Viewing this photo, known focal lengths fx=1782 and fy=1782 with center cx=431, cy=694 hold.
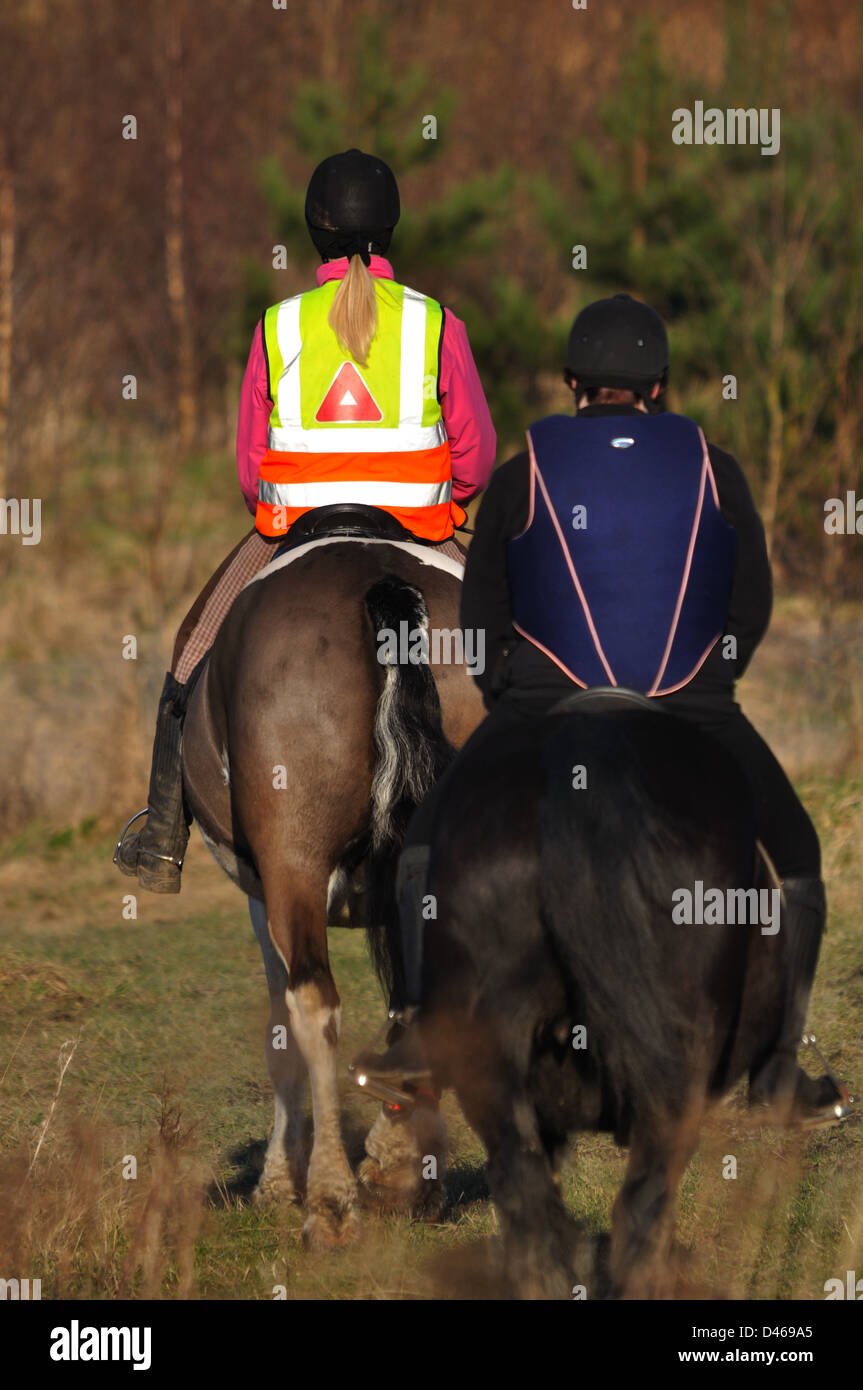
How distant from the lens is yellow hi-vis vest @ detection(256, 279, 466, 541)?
5422 millimetres

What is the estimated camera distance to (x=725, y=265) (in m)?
18.6

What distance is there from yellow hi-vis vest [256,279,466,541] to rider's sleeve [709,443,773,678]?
1598 millimetres

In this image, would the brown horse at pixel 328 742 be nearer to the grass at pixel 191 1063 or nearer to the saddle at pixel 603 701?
the grass at pixel 191 1063

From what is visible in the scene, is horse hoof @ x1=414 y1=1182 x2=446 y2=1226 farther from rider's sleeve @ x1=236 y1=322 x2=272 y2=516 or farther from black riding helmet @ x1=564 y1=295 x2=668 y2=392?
black riding helmet @ x1=564 y1=295 x2=668 y2=392

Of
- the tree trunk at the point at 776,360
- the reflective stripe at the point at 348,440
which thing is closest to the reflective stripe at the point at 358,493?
the reflective stripe at the point at 348,440

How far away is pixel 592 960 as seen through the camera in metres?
3.62

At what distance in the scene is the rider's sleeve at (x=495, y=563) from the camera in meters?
3.99

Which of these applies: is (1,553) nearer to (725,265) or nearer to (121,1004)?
(725,265)

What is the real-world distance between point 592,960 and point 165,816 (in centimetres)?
279

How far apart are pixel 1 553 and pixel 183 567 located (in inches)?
67.1

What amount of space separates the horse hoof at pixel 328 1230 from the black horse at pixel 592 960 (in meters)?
1.39

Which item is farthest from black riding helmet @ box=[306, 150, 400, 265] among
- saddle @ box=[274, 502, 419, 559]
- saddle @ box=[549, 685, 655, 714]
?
saddle @ box=[549, 685, 655, 714]

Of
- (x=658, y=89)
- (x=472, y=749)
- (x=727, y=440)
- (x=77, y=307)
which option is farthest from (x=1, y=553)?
(x=472, y=749)

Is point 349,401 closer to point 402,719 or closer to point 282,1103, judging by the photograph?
point 402,719
